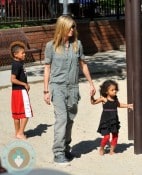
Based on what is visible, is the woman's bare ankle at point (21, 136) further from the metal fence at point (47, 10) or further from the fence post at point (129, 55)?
the metal fence at point (47, 10)

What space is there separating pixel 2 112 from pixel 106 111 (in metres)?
3.31

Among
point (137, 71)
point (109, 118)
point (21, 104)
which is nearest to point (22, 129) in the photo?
point (21, 104)

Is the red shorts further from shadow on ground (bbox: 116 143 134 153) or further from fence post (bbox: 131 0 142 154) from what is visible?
fence post (bbox: 131 0 142 154)

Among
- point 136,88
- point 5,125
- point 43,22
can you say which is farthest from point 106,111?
point 43,22

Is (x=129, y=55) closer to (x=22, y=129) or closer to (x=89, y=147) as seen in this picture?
(x=89, y=147)

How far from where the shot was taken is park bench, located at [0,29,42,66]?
1507 centimetres

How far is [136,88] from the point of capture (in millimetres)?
7207

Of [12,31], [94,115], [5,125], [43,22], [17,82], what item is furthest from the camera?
[43,22]

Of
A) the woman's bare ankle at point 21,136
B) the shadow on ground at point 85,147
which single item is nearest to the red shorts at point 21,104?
the woman's bare ankle at point 21,136

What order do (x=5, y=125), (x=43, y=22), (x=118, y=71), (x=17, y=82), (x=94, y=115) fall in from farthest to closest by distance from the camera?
1. (x=43, y=22)
2. (x=118, y=71)
3. (x=94, y=115)
4. (x=5, y=125)
5. (x=17, y=82)

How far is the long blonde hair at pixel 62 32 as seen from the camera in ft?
21.6

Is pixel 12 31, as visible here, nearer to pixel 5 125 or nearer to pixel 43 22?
pixel 43 22

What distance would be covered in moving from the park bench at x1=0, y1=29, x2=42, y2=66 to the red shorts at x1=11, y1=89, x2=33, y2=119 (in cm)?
A: 701

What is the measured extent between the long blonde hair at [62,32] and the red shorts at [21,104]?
154cm
